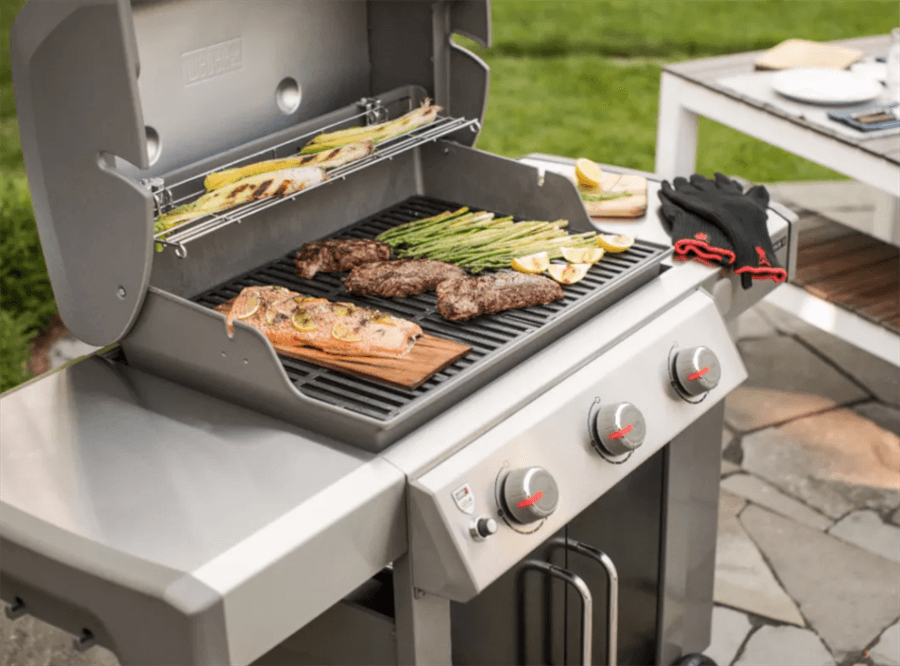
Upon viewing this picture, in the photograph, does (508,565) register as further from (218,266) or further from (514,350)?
(218,266)

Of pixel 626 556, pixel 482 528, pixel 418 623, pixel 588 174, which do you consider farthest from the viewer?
pixel 588 174

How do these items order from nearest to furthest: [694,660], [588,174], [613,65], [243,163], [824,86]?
[243,163], [588,174], [694,660], [824,86], [613,65]

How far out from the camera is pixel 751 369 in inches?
187

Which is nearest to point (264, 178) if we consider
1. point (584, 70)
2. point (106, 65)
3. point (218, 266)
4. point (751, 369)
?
point (218, 266)

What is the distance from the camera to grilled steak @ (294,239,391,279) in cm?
249

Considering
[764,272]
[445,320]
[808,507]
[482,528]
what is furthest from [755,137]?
[482,528]

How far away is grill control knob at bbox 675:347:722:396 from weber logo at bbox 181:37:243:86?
3.62ft

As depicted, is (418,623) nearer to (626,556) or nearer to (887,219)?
(626,556)

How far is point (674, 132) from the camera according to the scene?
4371 millimetres

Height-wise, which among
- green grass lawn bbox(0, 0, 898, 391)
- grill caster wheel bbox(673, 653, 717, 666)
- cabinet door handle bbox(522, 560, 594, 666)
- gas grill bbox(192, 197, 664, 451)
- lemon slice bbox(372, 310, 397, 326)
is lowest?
grill caster wheel bbox(673, 653, 717, 666)

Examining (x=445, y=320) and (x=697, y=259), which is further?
(x=697, y=259)

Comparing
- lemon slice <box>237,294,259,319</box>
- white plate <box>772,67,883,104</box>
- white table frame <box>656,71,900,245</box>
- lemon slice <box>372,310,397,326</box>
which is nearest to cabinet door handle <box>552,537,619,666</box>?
lemon slice <box>372,310,397,326</box>

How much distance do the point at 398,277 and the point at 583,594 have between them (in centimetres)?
76

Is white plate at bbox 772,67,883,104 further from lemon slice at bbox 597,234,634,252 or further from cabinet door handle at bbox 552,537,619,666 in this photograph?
cabinet door handle at bbox 552,537,619,666
